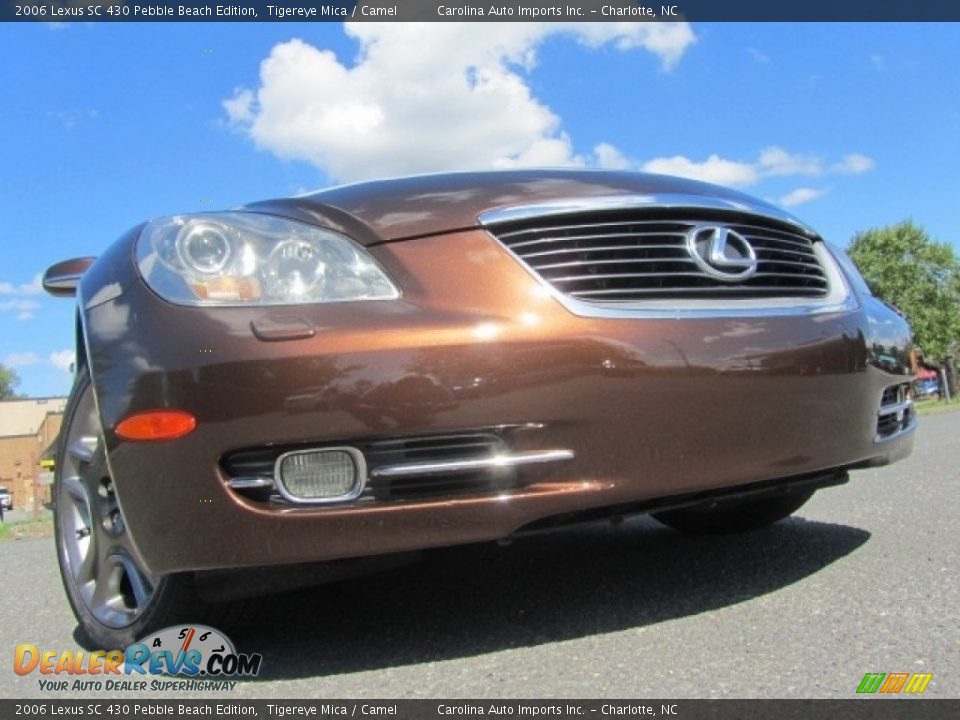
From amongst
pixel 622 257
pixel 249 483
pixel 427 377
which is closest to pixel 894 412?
pixel 622 257

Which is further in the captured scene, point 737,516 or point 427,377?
point 737,516

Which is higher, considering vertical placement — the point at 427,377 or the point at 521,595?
the point at 427,377

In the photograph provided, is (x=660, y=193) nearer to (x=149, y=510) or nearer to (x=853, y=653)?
(x=853, y=653)

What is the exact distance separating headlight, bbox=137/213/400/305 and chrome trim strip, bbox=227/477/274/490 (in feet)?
1.23

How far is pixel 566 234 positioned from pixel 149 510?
1.13 meters

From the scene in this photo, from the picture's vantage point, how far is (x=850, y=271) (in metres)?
2.60

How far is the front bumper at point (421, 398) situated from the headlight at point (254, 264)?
5cm

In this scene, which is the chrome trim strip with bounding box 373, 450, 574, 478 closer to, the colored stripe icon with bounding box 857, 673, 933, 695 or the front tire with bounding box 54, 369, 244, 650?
the front tire with bounding box 54, 369, 244, 650

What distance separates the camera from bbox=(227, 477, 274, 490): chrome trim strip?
1.76 metres

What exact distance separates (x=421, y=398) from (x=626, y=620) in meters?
0.80

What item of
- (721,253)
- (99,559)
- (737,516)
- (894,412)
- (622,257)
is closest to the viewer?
(622,257)

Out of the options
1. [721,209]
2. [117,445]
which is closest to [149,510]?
[117,445]

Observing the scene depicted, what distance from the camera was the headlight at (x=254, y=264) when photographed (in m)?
1.84
